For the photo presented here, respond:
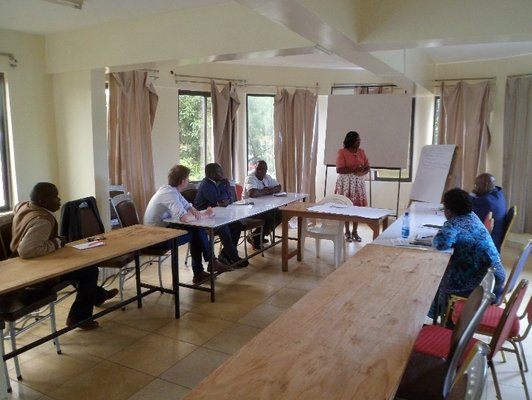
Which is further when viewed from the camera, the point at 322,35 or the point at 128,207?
the point at 128,207

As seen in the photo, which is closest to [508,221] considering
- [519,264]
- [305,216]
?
[519,264]

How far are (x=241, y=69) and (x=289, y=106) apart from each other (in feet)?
3.02

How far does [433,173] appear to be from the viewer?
509 centimetres

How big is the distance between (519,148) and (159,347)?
5.18m

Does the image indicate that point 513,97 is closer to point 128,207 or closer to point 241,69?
point 241,69

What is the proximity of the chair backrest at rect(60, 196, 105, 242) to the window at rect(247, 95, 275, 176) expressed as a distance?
139 inches

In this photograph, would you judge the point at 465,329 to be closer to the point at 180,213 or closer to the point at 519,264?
the point at 519,264

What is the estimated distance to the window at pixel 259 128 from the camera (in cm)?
681

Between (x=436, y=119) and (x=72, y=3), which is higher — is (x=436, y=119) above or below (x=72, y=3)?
below

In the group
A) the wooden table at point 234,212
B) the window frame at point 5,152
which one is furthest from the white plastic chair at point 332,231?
the window frame at point 5,152

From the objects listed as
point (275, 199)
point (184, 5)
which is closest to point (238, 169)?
point (275, 199)

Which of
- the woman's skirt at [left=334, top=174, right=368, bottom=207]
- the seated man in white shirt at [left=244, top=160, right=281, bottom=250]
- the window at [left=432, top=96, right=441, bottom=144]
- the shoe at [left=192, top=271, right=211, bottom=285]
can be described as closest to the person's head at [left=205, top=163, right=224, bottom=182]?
the seated man in white shirt at [left=244, top=160, right=281, bottom=250]

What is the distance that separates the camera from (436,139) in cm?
658

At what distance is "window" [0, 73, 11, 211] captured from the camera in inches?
161
